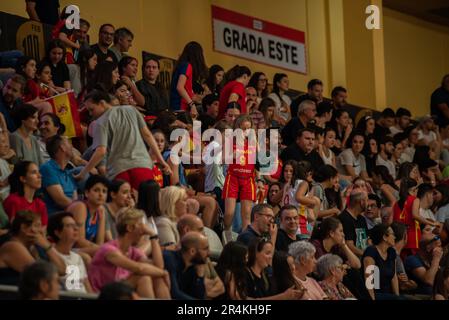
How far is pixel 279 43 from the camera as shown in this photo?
63.2 feet

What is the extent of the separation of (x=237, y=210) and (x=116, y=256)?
345 centimetres

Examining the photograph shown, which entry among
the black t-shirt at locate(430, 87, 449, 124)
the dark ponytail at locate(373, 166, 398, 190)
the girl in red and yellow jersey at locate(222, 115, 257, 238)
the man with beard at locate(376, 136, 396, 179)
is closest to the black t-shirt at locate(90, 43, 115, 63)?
the girl in red and yellow jersey at locate(222, 115, 257, 238)

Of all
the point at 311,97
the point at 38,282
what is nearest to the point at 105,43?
the point at 311,97

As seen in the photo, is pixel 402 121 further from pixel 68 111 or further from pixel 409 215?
pixel 68 111

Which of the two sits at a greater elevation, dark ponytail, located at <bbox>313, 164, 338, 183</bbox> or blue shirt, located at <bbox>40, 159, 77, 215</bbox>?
dark ponytail, located at <bbox>313, 164, 338, 183</bbox>

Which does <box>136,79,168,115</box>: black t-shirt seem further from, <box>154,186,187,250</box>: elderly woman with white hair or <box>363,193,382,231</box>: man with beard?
<box>154,186,187,250</box>: elderly woman with white hair

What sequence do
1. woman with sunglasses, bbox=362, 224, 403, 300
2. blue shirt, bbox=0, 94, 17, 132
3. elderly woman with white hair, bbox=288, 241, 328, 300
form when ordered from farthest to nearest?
woman with sunglasses, bbox=362, 224, 403, 300 < blue shirt, bbox=0, 94, 17, 132 < elderly woman with white hair, bbox=288, 241, 328, 300

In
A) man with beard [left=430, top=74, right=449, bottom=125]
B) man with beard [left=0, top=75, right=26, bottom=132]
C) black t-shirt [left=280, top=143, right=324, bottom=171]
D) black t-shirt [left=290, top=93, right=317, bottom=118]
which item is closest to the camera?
man with beard [left=0, top=75, right=26, bottom=132]

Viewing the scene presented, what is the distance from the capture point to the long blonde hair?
10.1m

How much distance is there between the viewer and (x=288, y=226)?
37.9 ft

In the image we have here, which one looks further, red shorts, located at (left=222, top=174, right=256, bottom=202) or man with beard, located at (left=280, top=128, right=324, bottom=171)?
man with beard, located at (left=280, top=128, right=324, bottom=171)

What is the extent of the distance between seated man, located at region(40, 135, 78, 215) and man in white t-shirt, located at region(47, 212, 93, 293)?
1023 mm

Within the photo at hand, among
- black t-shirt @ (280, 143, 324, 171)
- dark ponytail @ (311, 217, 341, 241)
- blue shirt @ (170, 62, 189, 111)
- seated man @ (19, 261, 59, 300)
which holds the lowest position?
seated man @ (19, 261, 59, 300)
